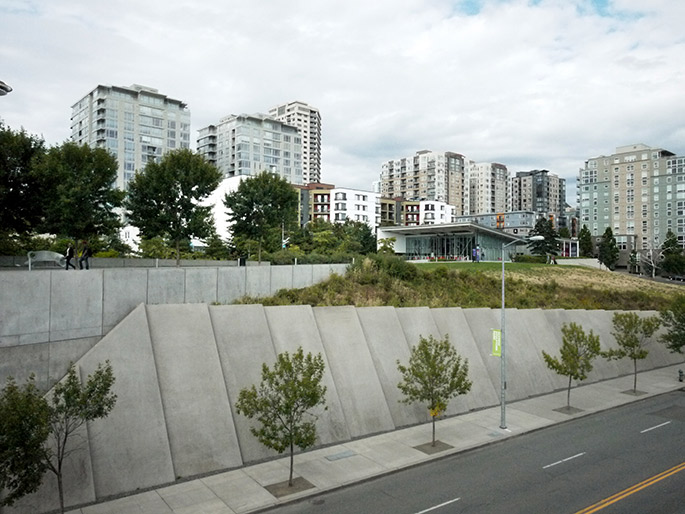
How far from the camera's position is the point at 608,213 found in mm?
125938

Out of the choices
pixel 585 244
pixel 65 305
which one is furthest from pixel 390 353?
pixel 585 244

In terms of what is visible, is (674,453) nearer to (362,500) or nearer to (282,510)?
(362,500)

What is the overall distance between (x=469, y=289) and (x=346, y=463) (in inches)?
1214

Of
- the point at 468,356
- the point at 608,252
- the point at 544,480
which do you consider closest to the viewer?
the point at 544,480

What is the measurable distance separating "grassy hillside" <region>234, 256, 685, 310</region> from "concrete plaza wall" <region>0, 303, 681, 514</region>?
4385 mm

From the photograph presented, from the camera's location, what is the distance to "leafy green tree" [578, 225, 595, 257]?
12012 cm

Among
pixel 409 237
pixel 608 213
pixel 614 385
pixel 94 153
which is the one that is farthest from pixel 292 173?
pixel 614 385

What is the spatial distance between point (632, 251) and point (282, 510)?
12030 centimetres

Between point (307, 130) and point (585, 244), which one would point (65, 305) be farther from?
point (307, 130)

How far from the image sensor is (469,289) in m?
45.2

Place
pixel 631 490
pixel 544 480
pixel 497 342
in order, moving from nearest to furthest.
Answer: pixel 631 490 < pixel 544 480 < pixel 497 342

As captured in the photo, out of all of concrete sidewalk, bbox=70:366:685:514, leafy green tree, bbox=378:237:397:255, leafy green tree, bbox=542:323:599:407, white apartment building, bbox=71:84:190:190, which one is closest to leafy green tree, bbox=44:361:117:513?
concrete sidewalk, bbox=70:366:685:514

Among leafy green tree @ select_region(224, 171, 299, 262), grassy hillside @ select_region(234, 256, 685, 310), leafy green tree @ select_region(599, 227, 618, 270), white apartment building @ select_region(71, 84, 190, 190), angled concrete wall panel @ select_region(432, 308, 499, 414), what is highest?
white apartment building @ select_region(71, 84, 190, 190)

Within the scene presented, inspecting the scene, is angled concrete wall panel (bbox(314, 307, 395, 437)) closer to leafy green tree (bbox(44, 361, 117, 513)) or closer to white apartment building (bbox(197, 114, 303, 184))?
leafy green tree (bbox(44, 361, 117, 513))
